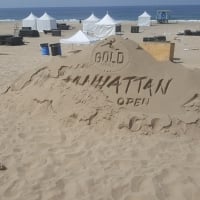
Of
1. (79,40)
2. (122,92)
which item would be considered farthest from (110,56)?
(79,40)

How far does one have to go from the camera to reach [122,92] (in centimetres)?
621

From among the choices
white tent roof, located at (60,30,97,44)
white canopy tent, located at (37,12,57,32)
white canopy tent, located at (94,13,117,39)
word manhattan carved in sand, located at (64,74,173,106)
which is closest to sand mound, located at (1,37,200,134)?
word manhattan carved in sand, located at (64,74,173,106)

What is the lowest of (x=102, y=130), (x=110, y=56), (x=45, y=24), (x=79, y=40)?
(x=102, y=130)

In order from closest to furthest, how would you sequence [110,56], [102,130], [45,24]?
1. [102,130]
2. [110,56]
3. [45,24]

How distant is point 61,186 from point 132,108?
2.26 meters

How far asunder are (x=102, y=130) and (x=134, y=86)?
1.00 metres

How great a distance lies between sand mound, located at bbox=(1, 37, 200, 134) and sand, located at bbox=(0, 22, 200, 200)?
0.02 m

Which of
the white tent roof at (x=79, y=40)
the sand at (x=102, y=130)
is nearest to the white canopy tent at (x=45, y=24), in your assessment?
the white tent roof at (x=79, y=40)

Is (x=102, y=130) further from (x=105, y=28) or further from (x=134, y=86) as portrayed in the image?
(x=105, y=28)

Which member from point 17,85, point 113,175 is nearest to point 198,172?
point 113,175

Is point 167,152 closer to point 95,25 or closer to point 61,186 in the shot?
point 61,186

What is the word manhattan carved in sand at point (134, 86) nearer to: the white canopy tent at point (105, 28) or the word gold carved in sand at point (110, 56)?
the word gold carved in sand at point (110, 56)

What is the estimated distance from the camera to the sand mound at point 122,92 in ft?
19.4

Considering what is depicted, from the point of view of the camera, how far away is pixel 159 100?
Answer: 6051mm
